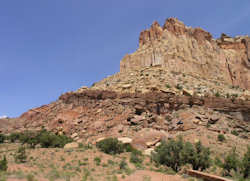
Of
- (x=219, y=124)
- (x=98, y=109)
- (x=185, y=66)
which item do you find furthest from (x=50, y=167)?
(x=185, y=66)

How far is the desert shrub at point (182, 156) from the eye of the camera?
16.8 metres

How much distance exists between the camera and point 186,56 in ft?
163

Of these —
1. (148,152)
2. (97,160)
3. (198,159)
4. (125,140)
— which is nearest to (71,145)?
(125,140)

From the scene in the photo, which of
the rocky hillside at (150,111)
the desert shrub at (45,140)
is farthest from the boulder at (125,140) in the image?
the desert shrub at (45,140)

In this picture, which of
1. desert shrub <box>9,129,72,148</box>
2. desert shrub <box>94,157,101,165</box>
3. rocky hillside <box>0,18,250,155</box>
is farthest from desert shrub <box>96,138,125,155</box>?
desert shrub <box>9,129,72,148</box>

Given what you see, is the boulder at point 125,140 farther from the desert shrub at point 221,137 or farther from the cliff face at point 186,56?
the cliff face at point 186,56

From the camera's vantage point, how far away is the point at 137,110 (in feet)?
96.0

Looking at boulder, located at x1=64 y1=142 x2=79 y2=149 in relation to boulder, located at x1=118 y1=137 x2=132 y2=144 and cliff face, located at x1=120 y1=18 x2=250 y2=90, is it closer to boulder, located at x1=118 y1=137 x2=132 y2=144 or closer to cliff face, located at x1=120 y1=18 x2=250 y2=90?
boulder, located at x1=118 y1=137 x2=132 y2=144

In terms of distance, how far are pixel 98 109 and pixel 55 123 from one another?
5.86m

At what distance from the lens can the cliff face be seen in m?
47.8

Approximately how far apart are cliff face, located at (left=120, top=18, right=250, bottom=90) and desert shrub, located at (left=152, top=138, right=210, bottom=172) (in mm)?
29298

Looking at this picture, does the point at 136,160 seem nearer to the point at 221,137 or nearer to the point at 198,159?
the point at 198,159

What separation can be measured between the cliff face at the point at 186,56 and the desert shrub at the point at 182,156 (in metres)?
29.3

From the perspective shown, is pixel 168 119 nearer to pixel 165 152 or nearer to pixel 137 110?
pixel 137 110
